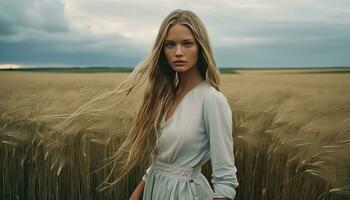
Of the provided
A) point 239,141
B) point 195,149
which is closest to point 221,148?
point 195,149

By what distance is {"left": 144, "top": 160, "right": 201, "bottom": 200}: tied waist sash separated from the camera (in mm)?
1164

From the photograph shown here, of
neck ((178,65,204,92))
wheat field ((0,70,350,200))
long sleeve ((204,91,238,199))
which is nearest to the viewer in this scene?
long sleeve ((204,91,238,199))

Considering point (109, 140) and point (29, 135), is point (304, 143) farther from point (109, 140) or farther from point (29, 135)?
point (29, 135)

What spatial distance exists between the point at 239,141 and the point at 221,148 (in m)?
0.99

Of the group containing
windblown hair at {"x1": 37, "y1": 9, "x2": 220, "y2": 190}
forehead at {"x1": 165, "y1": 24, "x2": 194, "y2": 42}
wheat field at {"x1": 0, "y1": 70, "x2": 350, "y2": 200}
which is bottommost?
wheat field at {"x1": 0, "y1": 70, "x2": 350, "y2": 200}

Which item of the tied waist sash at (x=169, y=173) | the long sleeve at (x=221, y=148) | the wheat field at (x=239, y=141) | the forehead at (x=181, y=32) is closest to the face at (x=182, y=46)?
the forehead at (x=181, y=32)

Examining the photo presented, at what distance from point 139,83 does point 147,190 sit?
1.01 ft

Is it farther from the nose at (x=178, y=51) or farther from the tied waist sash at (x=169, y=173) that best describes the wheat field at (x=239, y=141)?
the nose at (x=178, y=51)

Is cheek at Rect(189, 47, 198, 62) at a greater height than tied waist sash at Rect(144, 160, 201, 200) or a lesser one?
greater

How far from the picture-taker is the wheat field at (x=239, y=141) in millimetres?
1880

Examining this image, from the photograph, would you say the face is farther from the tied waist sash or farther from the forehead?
the tied waist sash

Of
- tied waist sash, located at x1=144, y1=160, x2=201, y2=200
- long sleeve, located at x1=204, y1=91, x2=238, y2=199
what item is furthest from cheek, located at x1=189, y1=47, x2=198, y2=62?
tied waist sash, located at x1=144, y1=160, x2=201, y2=200

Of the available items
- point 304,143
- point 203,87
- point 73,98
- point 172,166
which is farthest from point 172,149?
point 73,98

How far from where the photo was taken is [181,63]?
1158mm
